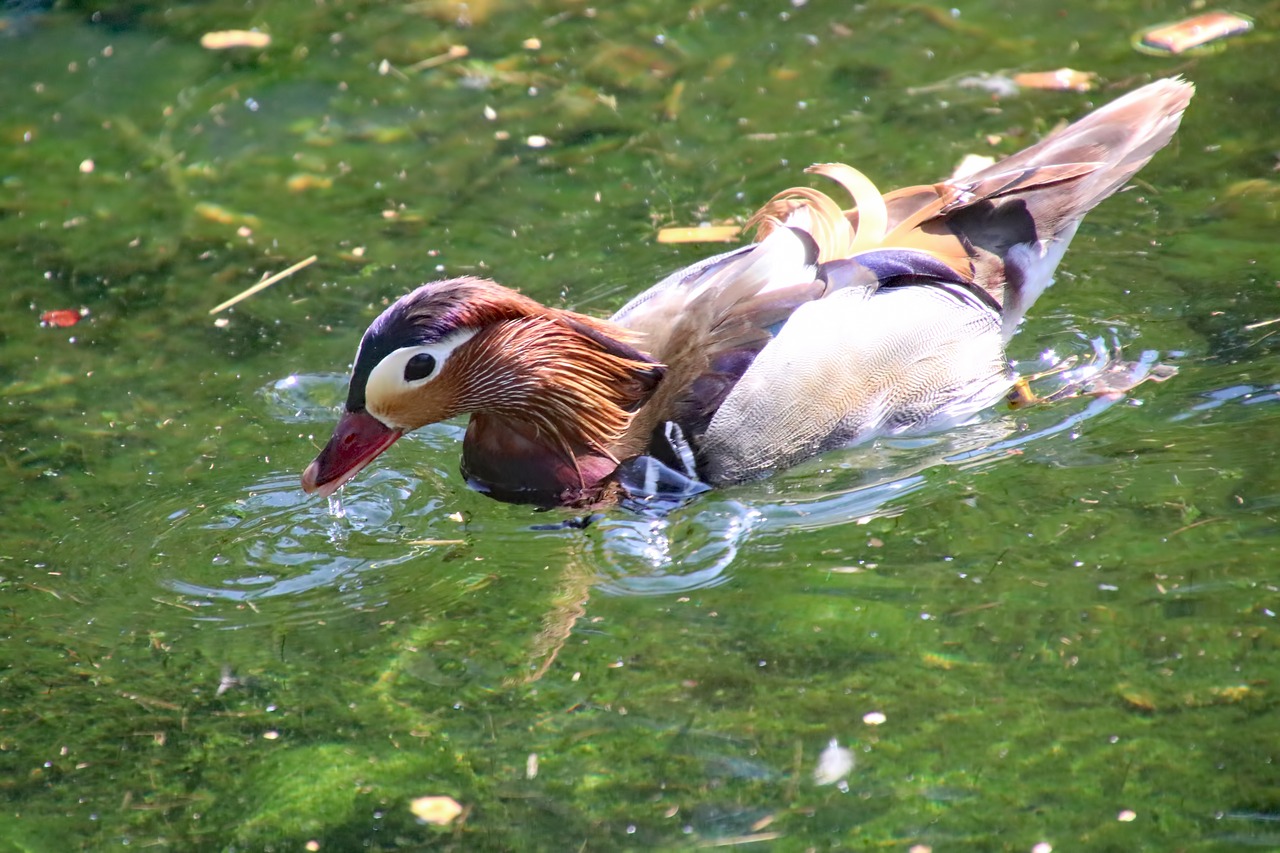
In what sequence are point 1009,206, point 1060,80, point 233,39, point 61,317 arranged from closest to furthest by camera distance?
point 1009,206 < point 61,317 < point 1060,80 < point 233,39

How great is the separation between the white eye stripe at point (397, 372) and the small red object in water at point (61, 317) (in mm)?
2386

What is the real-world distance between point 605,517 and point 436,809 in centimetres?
158

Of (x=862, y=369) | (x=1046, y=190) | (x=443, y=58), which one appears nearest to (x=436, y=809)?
(x=862, y=369)

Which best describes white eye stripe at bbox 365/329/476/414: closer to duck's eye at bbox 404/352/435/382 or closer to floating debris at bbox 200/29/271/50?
duck's eye at bbox 404/352/435/382

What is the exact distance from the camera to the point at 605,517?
540 centimetres

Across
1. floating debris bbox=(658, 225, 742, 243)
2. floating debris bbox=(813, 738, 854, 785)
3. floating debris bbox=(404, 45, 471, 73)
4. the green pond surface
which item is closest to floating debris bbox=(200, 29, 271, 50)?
the green pond surface

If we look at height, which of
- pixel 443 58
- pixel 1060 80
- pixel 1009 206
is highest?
pixel 1009 206

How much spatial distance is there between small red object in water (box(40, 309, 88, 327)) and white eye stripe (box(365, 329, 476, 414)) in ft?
7.83

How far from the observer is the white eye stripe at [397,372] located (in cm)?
505

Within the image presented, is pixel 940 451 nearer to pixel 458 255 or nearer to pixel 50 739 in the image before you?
pixel 458 255

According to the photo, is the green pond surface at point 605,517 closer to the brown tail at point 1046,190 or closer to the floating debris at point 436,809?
the floating debris at point 436,809

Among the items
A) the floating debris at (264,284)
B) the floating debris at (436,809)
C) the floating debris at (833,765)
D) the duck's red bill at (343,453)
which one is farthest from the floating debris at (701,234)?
the floating debris at (436,809)

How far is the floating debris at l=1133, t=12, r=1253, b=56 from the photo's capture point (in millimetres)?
7941

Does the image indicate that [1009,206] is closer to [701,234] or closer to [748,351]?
[748,351]
